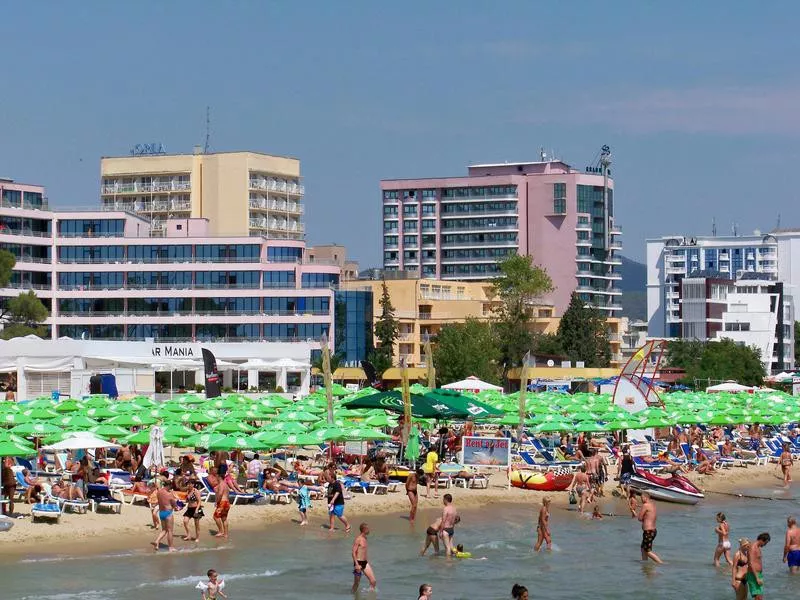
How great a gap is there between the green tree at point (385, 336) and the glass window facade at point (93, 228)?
19.3 metres

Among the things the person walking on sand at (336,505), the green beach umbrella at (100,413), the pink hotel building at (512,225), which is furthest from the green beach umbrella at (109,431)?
the pink hotel building at (512,225)

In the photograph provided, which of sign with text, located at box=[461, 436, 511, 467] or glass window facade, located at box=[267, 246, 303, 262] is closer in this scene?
sign with text, located at box=[461, 436, 511, 467]

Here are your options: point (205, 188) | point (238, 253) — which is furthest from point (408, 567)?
point (205, 188)

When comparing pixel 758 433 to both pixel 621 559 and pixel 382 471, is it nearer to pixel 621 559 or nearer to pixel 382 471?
pixel 382 471

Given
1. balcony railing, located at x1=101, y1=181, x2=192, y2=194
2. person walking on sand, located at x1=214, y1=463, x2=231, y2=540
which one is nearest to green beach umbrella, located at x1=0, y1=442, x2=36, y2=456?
person walking on sand, located at x1=214, y1=463, x2=231, y2=540

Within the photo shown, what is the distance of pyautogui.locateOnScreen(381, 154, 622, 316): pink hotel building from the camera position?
134 meters

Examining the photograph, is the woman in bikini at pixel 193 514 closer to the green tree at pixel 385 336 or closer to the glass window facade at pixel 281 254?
the glass window facade at pixel 281 254

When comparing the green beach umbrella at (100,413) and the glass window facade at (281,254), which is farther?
the glass window facade at (281,254)

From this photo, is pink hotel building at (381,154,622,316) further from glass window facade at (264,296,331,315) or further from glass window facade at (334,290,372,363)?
glass window facade at (264,296,331,315)

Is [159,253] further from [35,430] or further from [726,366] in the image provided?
[35,430]

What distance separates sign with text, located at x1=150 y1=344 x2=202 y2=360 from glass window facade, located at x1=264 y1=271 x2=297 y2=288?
19.9 meters

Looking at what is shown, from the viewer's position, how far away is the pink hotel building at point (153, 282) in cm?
9225

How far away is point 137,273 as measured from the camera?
304 ft

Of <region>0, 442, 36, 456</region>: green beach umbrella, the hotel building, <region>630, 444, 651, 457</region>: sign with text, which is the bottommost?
<region>630, 444, 651, 457</region>: sign with text
